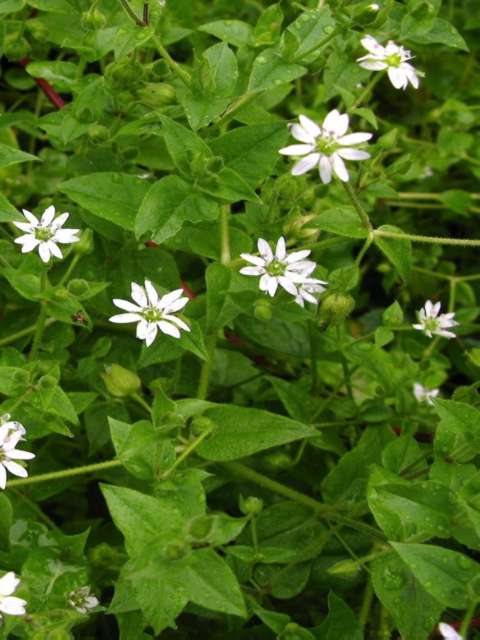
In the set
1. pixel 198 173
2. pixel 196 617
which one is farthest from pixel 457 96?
pixel 196 617

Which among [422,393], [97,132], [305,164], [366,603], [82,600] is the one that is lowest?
[366,603]

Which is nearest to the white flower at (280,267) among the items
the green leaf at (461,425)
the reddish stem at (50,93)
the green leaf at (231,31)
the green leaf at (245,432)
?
the green leaf at (245,432)

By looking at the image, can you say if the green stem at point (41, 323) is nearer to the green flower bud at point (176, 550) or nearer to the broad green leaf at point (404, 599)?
the green flower bud at point (176, 550)

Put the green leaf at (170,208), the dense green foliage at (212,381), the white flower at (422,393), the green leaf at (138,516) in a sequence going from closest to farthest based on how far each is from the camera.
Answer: the green leaf at (138,516) → the dense green foliage at (212,381) → the green leaf at (170,208) → the white flower at (422,393)

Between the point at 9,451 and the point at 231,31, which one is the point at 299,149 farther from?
the point at 9,451

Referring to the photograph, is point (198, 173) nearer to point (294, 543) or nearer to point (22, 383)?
point (22, 383)

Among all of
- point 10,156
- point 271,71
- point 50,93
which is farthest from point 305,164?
point 50,93

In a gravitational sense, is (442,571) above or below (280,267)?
below
